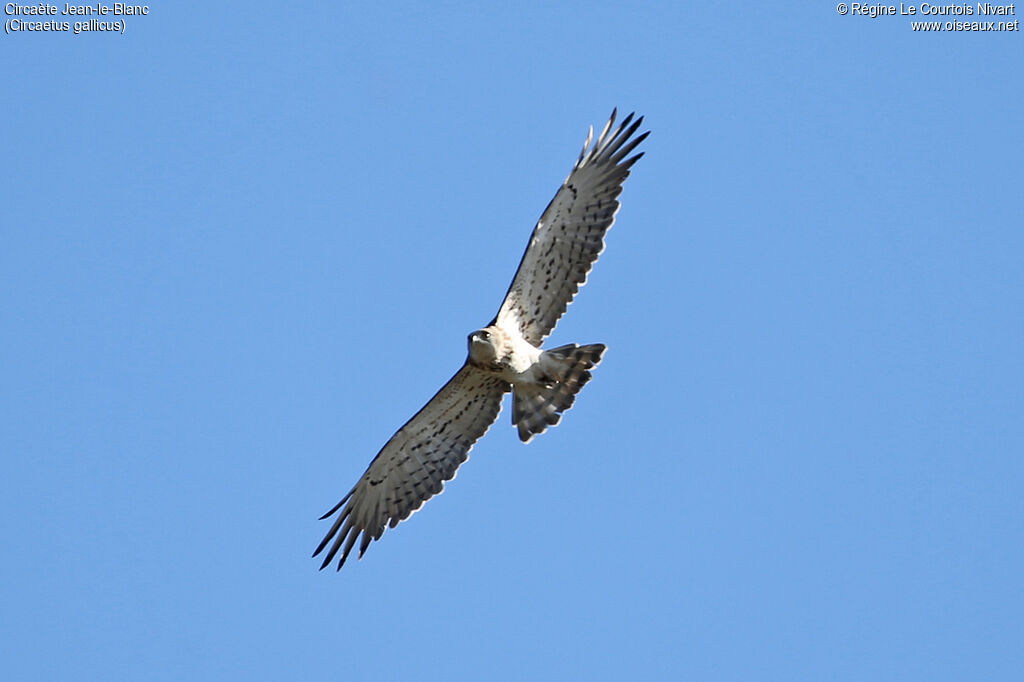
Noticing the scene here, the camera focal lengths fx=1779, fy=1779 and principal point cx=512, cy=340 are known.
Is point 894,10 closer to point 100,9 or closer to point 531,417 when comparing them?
point 531,417

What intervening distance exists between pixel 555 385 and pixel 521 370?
0.38 metres

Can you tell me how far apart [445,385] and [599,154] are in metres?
2.84

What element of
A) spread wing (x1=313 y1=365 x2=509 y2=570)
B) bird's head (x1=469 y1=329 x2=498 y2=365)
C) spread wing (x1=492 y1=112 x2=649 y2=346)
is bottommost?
spread wing (x1=313 y1=365 x2=509 y2=570)

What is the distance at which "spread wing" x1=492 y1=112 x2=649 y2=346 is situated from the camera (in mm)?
17688

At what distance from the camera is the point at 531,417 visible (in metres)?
17.6

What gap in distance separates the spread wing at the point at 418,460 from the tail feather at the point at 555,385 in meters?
0.41

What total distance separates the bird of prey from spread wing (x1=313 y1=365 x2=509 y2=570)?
0.01 meters

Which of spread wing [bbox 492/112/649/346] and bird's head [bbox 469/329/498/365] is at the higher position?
spread wing [bbox 492/112/649/346]

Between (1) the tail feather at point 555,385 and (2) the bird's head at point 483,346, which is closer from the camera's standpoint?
(2) the bird's head at point 483,346

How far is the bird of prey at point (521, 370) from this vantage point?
17.5 m

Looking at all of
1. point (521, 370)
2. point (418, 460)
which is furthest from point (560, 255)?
point (418, 460)

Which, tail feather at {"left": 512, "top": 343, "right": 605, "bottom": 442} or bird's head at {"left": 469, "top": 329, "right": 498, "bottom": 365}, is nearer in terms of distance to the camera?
bird's head at {"left": 469, "top": 329, "right": 498, "bottom": 365}

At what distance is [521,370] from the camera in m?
17.5

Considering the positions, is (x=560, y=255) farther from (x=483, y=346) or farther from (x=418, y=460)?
(x=418, y=460)
